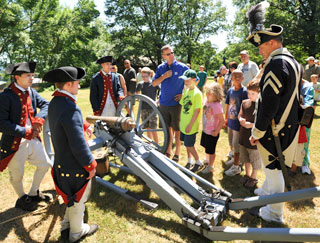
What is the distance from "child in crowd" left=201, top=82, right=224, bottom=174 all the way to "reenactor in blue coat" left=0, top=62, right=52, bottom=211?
2239mm

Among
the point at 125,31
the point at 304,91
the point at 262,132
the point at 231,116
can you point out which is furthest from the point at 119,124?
the point at 125,31

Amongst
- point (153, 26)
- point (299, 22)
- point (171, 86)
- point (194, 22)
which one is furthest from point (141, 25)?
point (171, 86)

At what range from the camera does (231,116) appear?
12.2 feet

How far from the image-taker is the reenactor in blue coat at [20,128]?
256 centimetres

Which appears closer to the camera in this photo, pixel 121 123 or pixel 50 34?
pixel 121 123

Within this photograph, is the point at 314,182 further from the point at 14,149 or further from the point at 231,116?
the point at 14,149

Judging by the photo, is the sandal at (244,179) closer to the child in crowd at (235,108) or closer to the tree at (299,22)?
the child in crowd at (235,108)

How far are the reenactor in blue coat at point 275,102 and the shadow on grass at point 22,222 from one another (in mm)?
2424

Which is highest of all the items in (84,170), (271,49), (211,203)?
→ (271,49)

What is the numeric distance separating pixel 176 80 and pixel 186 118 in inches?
33.8

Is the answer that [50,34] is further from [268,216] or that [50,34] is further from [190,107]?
[268,216]

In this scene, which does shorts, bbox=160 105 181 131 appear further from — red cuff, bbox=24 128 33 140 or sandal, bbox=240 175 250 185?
red cuff, bbox=24 128 33 140

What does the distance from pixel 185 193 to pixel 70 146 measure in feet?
4.69

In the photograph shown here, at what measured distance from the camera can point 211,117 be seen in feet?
11.6
